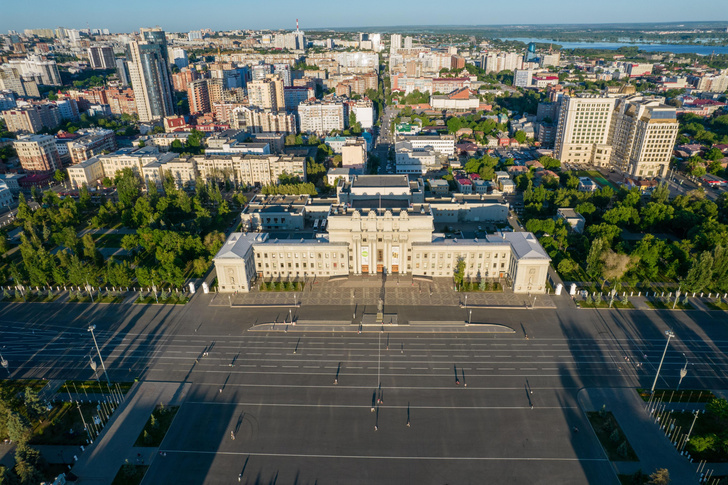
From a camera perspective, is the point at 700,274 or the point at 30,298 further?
the point at 30,298

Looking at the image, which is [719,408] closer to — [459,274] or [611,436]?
[611,436]

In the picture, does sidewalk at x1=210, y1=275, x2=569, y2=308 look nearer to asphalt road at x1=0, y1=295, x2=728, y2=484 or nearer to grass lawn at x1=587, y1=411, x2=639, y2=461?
asphalt road at x1=0, y1=295, x2=728, y2=484

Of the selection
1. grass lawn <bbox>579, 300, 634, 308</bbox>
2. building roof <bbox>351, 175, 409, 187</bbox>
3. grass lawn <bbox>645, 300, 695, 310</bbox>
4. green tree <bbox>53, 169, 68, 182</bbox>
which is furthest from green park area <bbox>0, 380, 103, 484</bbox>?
green tree <bbox>53, 169, 68, 182</bbox>

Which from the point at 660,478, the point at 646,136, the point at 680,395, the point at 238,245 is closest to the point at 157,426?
the point at 238,245

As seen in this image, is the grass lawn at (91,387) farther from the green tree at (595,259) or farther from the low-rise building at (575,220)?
the low-rise building at (575,220)

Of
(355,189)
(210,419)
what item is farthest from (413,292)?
(210,419)

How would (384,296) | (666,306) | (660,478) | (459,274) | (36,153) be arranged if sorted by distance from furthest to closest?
(36,153) → (459,274) → (384,296) → (666,306) → (660,478)
